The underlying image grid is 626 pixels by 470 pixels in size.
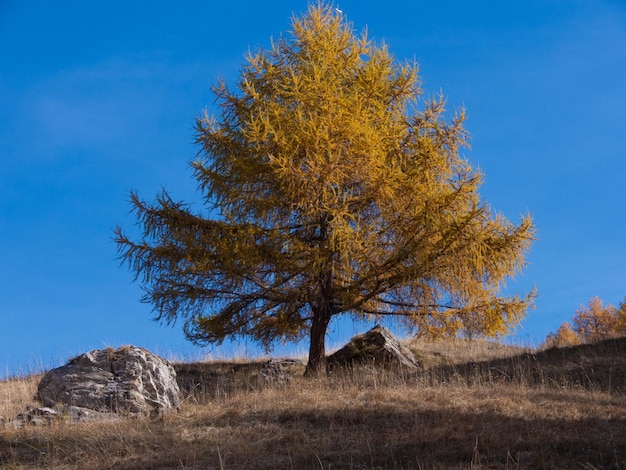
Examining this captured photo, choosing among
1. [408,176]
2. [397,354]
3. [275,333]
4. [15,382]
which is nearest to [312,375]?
[275,333]

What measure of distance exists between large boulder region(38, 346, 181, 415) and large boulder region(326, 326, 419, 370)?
435 centimetres

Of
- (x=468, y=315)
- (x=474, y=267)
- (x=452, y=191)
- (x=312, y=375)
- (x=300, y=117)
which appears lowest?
(x=312, y=375)

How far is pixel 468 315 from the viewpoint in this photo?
1345 centimetres

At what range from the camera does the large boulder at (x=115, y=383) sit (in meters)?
10.3

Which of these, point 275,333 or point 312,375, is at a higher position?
point 275,333

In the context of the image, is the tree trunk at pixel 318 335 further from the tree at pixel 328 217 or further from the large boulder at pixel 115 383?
the large boulder at pixel 115 383

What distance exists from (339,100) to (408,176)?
1.95 meters

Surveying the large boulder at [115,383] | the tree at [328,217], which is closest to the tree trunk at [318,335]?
the tree at [328,217]

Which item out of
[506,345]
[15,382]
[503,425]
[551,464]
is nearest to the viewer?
[551,464]

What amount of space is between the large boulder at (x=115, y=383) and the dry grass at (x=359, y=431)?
1.82 feet

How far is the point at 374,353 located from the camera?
576 inches

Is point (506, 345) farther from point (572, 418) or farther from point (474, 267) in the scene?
point (572, 418)

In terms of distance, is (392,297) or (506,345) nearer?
(392,297)

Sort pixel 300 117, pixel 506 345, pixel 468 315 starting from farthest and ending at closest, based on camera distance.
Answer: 1. pixel 506 345
2. pixel 468 315
3. pixel 300 117
